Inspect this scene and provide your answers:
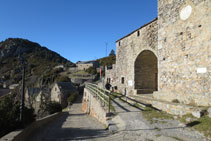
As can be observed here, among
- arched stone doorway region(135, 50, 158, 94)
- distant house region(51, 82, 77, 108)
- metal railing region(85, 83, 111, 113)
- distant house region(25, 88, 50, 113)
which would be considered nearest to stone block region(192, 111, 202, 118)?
metal railing region(85, 83, 111, 113)

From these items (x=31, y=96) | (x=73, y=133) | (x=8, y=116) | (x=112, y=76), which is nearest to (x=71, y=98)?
(x=31, y=96)

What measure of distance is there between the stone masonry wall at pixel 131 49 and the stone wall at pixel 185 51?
167cm

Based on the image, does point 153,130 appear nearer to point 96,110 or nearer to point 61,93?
point 96,110

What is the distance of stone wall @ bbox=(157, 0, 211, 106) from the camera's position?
5.35m

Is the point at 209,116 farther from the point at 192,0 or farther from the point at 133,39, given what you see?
the point at 133,39

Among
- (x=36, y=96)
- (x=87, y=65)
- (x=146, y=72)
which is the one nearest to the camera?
(x=146, y=72)

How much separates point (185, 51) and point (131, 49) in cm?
577

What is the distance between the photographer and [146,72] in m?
11.4

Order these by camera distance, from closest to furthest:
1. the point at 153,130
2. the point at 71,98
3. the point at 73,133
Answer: the point at 153,130 → the point at 73,133 → the point at 71,98

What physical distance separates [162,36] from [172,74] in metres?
2.32

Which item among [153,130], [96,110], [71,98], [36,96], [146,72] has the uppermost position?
[146,72]

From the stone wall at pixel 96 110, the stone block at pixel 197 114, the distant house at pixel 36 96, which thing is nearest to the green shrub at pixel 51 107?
the distant house at pixel 36 96

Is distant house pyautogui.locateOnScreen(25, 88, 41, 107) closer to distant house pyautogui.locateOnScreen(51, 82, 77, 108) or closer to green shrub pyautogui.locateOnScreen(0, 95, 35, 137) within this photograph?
distant house pyautogui.locateOnScreen(51, 82, 77, 108)

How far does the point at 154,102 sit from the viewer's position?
7.00 metres
